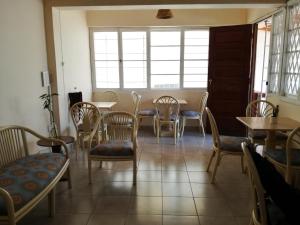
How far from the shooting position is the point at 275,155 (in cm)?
257

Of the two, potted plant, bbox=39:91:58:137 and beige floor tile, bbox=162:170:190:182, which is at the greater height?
potted plant, bbox=39:91:58:137

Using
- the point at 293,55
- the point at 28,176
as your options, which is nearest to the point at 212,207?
the point at 28,176

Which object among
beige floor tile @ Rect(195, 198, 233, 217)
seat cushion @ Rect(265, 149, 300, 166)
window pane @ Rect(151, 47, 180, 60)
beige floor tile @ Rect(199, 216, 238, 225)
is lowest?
beige floor tile @ Rect(199, 216, 238, 225)

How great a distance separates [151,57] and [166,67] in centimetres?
40

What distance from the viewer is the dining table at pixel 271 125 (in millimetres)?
2743

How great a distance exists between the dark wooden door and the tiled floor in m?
1.45

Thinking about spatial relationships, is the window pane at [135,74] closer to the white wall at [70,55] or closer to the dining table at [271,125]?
the white wall at [70,55]

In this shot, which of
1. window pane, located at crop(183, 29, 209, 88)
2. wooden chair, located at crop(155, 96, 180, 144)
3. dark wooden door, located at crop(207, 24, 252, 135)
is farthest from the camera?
window pane, located at crop(183, 29, 209, 88)

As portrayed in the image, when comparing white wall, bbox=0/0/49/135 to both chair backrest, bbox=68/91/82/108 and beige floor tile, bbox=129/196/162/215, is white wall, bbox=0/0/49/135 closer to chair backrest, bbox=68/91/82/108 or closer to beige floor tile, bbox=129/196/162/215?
chair backrest, bbox=68/91/82/108

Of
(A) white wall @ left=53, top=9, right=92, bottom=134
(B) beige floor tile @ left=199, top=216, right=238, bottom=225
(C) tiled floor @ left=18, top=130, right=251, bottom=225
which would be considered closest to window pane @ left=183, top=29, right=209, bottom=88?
(A) white wall @ left=53, top=9, right=92, bottom=134

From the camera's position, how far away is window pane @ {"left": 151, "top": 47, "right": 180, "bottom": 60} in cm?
566

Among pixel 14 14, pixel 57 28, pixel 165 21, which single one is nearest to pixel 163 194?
pixel 14 14

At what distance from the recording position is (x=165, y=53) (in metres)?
5.69

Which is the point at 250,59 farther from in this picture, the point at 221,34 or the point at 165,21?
the point at 165,21
